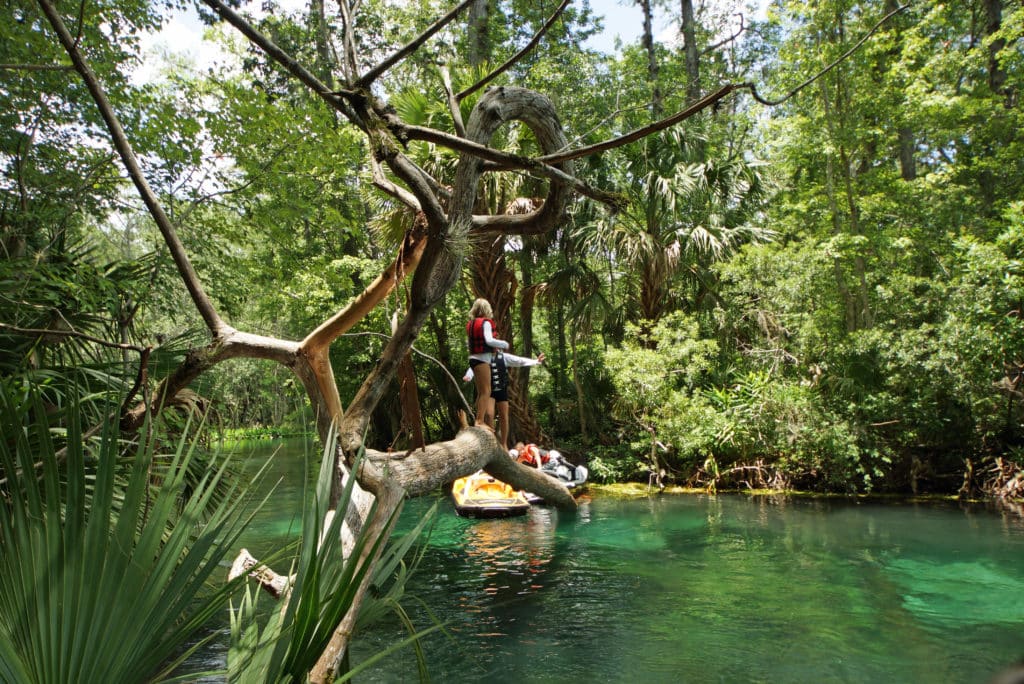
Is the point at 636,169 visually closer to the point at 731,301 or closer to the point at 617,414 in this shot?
the point at 731,301

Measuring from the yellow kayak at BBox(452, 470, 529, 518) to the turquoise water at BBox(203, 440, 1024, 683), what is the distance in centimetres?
36

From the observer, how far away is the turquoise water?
636 centimetres

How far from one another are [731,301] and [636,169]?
4680 mm

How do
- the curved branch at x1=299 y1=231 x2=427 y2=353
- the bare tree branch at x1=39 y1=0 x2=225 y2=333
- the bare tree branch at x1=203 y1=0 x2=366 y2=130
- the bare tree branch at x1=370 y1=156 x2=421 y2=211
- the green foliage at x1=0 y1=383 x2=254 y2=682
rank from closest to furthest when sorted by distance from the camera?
the green foliage at x1=0 y1=383 x2=254 y2=682
the bare tree branch at x1=203 y1=0 x2=366 y2=130
the bare tree branch at x1=39 y1=0 x2=225 y2=333
the bare tree branch at x1=370 y1=156 x2=421 y2=211
the curved branch at x1=299 y1=231 x2=427 y2=353

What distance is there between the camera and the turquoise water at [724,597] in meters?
6.36

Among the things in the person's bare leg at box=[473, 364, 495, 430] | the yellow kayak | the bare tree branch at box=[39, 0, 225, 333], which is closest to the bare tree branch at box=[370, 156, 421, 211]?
the bare tree branch at box=[39, 0, 225, 333]

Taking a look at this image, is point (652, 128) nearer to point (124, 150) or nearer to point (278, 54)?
point (278, 54)

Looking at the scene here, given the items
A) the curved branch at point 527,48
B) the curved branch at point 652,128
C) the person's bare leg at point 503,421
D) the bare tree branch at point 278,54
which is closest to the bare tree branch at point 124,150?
the bare tree branch at point 278,54

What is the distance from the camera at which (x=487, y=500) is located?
43.6ft

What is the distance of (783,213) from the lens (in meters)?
19.9

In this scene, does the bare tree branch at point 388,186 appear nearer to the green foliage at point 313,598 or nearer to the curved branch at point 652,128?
the curved branch at point 652,128

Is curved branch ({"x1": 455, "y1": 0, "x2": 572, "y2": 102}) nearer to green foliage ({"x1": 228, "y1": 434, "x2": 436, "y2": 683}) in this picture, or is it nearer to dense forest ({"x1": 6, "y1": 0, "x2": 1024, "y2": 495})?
green foliage ({"x1": 228, "y1": 434, "x2": 436, "y2": 683})

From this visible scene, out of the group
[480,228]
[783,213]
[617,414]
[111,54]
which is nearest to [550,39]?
[783,213]

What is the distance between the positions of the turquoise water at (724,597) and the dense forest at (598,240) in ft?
5.85
